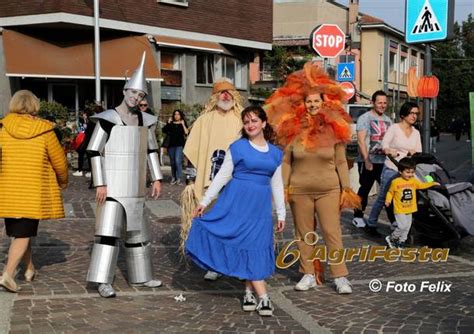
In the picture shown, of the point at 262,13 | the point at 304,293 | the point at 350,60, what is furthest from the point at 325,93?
the point at 262,13

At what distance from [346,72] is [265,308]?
11.3 metres

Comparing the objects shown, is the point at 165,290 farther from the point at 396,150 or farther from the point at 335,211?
the point at 396,150

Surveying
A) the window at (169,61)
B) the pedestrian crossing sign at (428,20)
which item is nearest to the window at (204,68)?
the window at (169,61)

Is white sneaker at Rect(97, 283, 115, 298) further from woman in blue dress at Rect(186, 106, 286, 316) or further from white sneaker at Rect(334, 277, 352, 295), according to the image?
white sneaker at Rect(334, 277, 352, 295)

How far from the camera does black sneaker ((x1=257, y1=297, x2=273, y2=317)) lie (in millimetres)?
5152

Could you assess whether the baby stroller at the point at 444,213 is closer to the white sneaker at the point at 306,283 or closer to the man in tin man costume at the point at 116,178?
the white sneaker at the point at 306,283

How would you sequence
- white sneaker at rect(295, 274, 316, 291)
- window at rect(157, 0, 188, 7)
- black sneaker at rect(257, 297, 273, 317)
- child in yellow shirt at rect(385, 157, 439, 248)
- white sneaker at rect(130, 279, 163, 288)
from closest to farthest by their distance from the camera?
black sneaker at rect(257, 297, 273, 317)
white sneaker at rect(295, 274, 316, 291)
white sneaker at rect(130, 279, 163, 288)
child in yellow shirt at rect(385, 157, 439, 248)
window at rect(157, 0, 188, 7)

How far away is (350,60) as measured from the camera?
1658 cm

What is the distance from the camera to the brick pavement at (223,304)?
4918mm

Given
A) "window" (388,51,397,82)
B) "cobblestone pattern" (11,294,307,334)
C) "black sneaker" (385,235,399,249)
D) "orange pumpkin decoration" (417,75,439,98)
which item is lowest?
"cobblestone pattern" (11,294,307,334)

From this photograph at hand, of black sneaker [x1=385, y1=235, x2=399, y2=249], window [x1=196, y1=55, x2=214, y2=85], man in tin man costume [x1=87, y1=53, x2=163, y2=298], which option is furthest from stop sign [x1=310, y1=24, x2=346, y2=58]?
window [x1=196, y1=55, x2=214, y2=85]

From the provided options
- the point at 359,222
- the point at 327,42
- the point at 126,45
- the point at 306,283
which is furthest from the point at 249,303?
the point at 126,45

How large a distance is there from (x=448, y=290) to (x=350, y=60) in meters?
11.4

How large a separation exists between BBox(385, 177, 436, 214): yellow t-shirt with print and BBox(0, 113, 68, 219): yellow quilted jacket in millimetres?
3911
